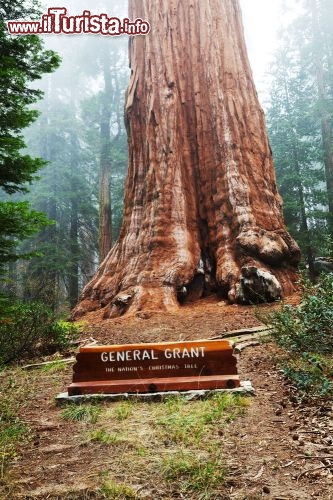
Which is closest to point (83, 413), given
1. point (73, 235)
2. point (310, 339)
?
point (310, 339)

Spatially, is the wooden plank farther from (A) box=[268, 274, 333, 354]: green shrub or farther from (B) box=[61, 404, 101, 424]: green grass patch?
(A) box=[268, 274, 333, 354]: green shrub

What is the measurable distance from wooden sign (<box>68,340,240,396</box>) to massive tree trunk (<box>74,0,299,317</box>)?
3.73 metres

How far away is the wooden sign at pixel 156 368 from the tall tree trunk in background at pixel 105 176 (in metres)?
11.9

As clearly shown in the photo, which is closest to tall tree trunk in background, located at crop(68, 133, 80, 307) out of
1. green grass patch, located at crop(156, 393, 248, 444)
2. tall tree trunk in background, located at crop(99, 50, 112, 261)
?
tall tree trunk in background, located at crop(99, 50, 112, 261)

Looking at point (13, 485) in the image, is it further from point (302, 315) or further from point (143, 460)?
point (302, 315)

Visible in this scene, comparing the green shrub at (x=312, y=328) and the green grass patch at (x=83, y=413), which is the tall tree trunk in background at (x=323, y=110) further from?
the green grass patch at (x=83, y=413)

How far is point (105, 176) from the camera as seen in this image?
1888cm

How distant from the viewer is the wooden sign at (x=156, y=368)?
12.0 ft

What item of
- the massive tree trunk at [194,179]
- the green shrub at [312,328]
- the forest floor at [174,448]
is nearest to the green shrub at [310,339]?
the green shrub at [312,328]

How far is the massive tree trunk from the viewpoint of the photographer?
26.7 feet

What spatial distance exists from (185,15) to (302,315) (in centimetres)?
1024

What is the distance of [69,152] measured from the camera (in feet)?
82.9

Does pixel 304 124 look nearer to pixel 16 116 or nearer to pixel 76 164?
pixel 76 164

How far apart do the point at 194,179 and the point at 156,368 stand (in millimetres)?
6903
